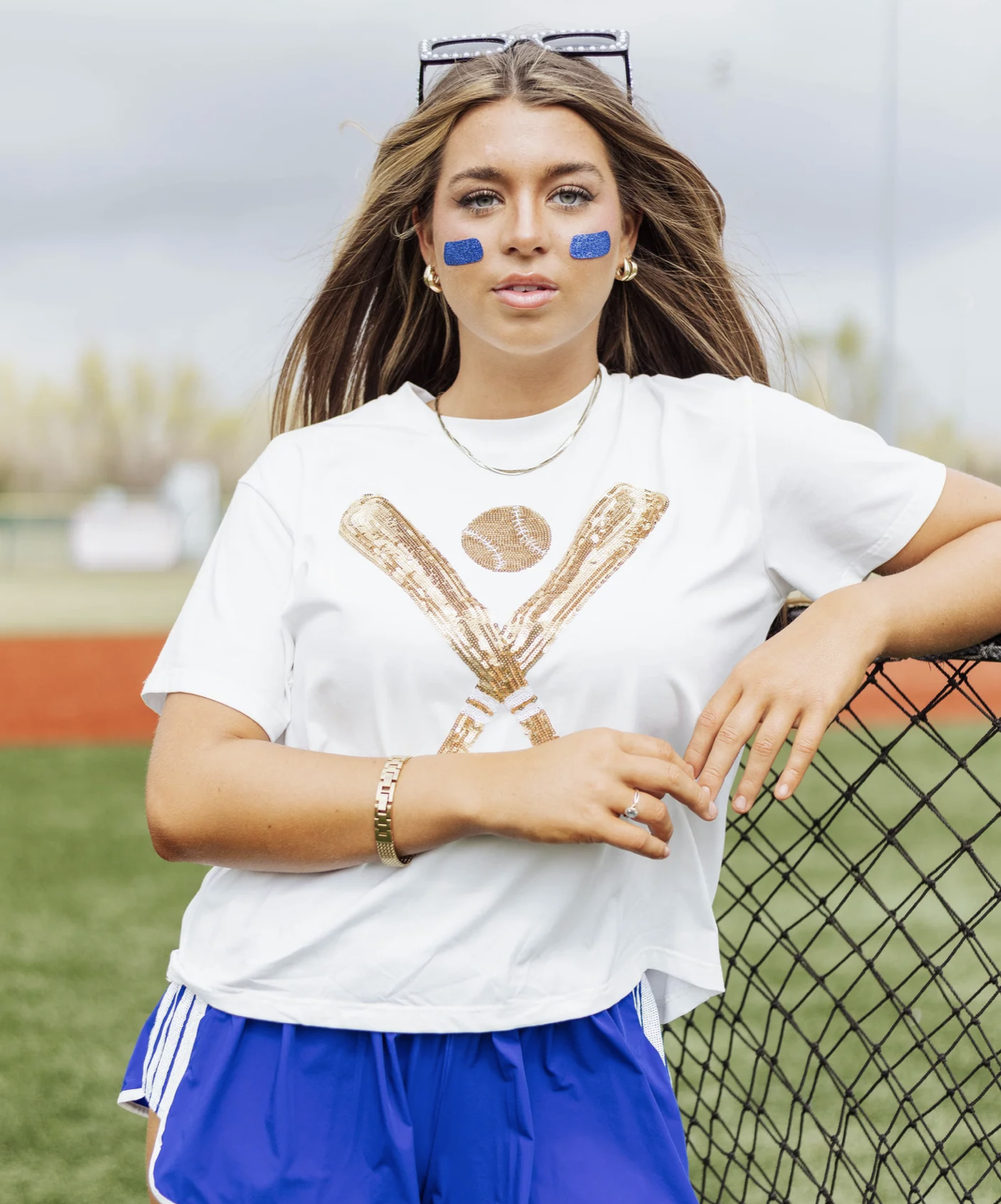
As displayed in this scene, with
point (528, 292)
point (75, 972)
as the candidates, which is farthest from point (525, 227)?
point (75, 972)

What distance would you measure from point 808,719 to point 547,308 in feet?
1.44

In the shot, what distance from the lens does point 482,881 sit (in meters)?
1.10

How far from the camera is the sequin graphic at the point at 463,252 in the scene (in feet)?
3.97

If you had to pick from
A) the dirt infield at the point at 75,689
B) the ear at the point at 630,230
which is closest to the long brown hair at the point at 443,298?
the ear at the point at 630,230

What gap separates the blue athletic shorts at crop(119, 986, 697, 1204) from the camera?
3.55ft

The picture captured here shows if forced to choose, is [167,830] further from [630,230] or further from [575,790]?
[630,230]

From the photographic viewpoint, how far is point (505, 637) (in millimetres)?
1122

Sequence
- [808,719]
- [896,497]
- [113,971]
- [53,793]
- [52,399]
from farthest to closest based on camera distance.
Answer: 1. [52,399]
2. [53,793]
3. [113,971]
4. [896,497]
5. [808,719]

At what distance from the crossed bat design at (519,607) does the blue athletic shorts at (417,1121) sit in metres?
0.26

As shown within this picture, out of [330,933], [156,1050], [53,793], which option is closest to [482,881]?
[330,933]

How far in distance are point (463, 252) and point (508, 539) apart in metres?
0.28

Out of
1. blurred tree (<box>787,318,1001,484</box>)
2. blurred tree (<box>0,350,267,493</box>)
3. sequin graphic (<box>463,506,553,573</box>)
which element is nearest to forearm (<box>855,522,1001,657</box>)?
sequin graphic (<box>463,506,553,573</box>)

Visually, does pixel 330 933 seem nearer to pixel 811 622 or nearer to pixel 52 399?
pixel 811 622

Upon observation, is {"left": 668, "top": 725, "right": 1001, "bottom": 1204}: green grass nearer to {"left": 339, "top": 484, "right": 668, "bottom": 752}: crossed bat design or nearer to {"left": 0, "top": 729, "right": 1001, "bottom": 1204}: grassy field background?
{"left": 0, "top": 729, "right": 1001, "bottom": 1204}: grassy field background
